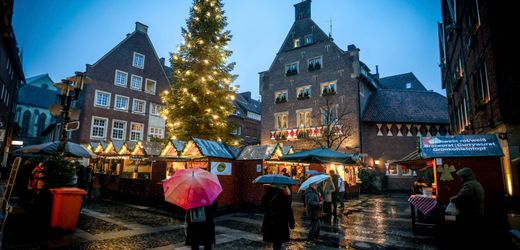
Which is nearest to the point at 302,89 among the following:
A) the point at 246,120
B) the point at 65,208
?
the point at 246,120

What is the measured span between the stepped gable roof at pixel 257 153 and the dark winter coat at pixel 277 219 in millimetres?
8238

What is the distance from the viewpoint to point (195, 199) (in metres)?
4.75

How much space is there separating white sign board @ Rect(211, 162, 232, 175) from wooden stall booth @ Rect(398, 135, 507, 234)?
835 cm

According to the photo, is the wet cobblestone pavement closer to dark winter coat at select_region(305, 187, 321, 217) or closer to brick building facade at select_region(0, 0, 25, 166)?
dark winter coat at select_region(305, 187, 321, 217)

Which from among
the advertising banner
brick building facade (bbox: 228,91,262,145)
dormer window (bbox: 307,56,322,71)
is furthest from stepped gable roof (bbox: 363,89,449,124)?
brick building facade (bbox: 228,91,262,145)

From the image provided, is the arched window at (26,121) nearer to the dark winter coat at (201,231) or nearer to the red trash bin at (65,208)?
the red trash bin at (65,208)

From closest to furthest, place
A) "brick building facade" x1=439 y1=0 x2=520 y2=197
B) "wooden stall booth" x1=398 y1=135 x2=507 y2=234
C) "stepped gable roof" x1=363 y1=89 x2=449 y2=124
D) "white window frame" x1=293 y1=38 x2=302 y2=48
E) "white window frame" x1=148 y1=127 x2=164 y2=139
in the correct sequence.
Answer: "wooden stall booth" x1=398 y1=135 x2=507 y2=234, "brick building facade" x1=439 y1=0 x2=520 y2=197, "stepped gable roof" x1=363 y1=89 x2=449 y2=124, "white window frame" x1=293 y1=38 x2=302 y2=48, "white window frame" x1=148 y1=127 x2=164 y2=139

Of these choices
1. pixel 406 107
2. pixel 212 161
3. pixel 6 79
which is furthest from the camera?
pixel 406 107

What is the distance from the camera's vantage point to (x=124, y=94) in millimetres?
33344

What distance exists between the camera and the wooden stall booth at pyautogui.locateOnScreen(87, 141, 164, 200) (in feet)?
52.1

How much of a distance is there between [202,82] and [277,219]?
14459mm

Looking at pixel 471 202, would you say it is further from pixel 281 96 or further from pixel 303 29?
pixel 303 29

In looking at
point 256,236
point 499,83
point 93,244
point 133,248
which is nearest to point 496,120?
point 499,83

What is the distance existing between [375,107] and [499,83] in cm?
2003
